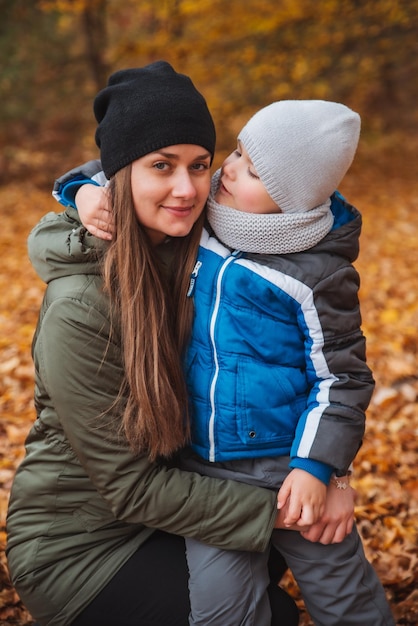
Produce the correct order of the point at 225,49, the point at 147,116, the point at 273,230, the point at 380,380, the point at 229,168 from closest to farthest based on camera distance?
the point at 147,116, the point at 273,230, the point at 229,168, the point at 380,380, the point at 225,49

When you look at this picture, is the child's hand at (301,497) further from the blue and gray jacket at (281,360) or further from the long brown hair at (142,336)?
the long brown hair at (142,336)

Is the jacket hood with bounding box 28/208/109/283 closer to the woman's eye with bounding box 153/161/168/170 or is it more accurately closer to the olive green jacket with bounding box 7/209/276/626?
the olive green jacket with bounding box 7/209/276/626

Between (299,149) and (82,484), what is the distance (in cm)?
129

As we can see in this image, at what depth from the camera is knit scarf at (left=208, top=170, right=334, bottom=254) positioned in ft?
6.81

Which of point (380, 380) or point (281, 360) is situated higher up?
point (281, 360)

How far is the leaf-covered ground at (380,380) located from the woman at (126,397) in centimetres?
96

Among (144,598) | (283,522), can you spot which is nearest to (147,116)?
(283,522)

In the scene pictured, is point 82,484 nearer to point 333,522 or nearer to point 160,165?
point 333,522

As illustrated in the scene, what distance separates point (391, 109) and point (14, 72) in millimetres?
8449

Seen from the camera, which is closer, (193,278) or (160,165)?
(160,165)

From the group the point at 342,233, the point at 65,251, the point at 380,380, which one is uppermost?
the point at 65,251

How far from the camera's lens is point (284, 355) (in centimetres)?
210

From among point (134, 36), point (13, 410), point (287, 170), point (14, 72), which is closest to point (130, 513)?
point (287, 170)

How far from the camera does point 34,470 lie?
2.18 m
